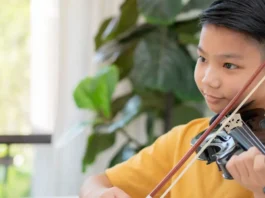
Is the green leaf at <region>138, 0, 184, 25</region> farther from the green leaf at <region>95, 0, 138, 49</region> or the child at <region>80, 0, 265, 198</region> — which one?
the child at <region>80, 0, 265, 198</region>

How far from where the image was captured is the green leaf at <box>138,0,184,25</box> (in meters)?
1.82

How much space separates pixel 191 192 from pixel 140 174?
134 millimetres

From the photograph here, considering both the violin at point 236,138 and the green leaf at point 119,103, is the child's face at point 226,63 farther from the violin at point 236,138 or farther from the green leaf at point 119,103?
the green leaf at point 119,103

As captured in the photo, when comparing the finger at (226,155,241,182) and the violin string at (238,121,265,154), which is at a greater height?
the violin string at (238,121,265,154)

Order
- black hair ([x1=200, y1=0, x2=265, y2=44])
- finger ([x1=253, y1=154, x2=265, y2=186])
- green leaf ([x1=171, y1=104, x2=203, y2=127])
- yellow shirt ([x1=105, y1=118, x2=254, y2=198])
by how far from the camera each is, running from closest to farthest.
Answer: finger ([x1=253, y1=154, x2=265, y2=186])
black hair ([x1=200, y1=0, x2=265, y2=44])
yellow shirt ([x1=105, y1=118, x2=254, y2=198])
green leaf ([x1=171, y1=104, x2=203, y2=127])

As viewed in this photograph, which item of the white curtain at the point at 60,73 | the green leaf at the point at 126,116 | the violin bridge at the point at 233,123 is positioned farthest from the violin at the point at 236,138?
the white curtain at the point at 60,73

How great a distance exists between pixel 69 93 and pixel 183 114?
46cm

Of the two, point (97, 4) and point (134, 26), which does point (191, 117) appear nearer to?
point (134, 26)

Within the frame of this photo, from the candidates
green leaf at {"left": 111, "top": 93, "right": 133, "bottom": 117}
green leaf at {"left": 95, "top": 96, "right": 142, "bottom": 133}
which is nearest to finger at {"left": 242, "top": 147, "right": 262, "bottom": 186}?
green leaf at {"left": 95, "top": 96, "right": 142, "bottom": 133}

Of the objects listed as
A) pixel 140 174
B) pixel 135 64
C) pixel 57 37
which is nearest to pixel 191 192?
pixel 140 174

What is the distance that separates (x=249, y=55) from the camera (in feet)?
3.02

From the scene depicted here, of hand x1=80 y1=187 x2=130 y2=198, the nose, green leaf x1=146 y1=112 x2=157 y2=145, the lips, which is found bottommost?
green leaf x1=146 y1=112 x2=157 y2=145

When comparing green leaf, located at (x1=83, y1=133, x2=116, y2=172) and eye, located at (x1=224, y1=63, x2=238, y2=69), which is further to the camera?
green leaf, located at (x1=83, y1=133, x2=116, y2=172)

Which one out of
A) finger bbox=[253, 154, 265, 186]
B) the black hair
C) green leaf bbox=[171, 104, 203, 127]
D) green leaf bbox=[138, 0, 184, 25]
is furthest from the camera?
green leaf bbox=[171, 104, 203, 127]
